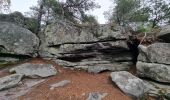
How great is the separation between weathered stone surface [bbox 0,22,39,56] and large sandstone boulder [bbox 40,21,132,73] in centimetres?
68

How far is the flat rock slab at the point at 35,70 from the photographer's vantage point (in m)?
10.4

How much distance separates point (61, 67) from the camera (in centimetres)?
1164

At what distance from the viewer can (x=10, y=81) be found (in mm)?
9516

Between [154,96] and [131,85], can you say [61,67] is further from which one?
[154,96]

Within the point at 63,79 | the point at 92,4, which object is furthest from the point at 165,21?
the point at 63,79

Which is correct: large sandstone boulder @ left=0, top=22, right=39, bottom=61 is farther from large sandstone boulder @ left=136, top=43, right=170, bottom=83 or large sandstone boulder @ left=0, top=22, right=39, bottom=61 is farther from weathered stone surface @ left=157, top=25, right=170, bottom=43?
weathered stone surface @ left=157, top=25, right=170, bottom=43

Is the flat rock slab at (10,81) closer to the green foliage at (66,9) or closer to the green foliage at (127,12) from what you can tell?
the green foliage at (66,9)

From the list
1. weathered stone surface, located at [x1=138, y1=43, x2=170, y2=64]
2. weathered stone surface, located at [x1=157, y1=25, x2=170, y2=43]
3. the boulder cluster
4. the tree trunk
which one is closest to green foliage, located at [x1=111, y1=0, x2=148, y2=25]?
the boulder cluster

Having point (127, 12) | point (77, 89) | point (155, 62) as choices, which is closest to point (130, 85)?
point (155, 62)

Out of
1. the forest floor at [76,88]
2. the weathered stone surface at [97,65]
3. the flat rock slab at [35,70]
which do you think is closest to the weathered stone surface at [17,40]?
the flat rock slab at [35,70]

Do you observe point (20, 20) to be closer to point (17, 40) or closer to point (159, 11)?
point (17, 40)

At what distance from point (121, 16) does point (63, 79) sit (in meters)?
7.39

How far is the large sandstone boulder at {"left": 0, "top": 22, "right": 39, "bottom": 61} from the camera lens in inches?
468

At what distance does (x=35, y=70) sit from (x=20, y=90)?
1810 millimetres
